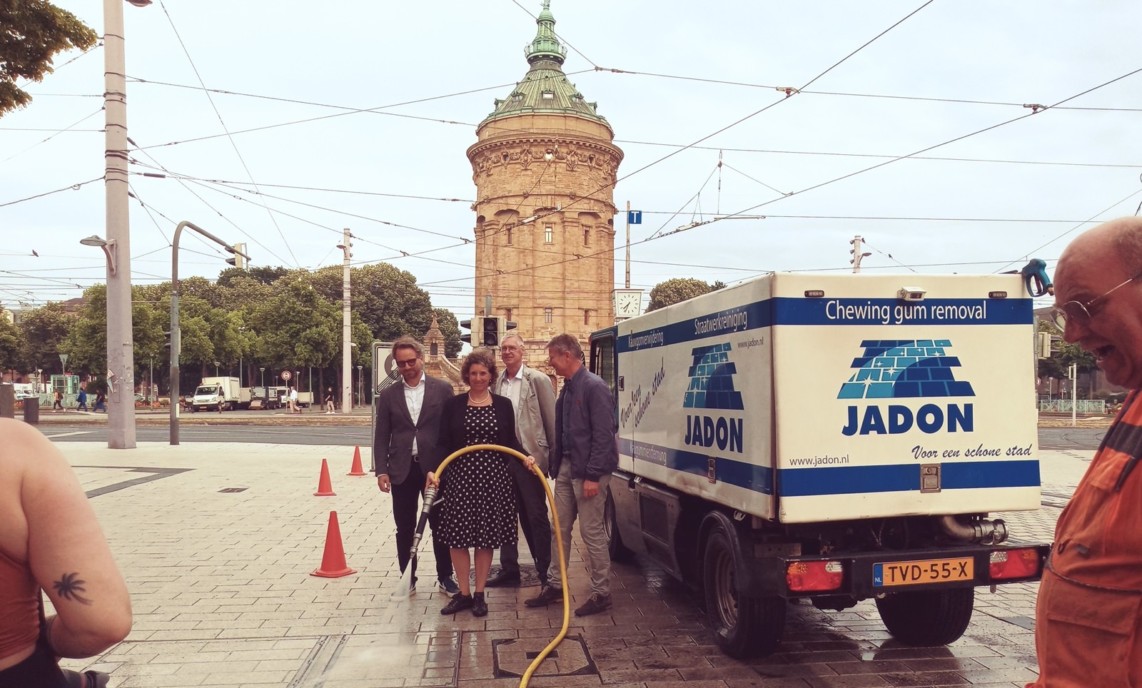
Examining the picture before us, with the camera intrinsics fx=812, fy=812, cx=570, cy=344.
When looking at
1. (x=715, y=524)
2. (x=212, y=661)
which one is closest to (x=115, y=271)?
(x=212, y=661)

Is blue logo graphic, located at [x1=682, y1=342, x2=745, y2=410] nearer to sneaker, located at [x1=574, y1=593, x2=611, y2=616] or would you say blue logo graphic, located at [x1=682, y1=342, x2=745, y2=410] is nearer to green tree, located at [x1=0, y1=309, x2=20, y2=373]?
sneaker, located at [x1=574, y1=593, x2=611, y2=616]

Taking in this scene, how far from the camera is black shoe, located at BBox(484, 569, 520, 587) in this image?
298 inches

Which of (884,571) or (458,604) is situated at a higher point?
(884,571)

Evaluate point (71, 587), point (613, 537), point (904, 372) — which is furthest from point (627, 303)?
point (71, 587)

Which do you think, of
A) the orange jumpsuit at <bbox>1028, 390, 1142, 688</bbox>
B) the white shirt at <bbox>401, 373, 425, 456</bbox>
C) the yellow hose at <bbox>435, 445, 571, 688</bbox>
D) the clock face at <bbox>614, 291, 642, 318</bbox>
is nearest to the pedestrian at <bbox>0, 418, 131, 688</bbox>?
the orange jumpsuit at <bbox>1028, 390, 1142, 688</bbox>

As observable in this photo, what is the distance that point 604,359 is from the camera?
30.1 ft

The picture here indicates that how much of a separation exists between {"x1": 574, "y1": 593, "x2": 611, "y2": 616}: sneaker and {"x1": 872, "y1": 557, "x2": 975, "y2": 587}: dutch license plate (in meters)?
2.43

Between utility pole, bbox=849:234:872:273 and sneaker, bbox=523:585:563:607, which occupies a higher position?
utility pole, bbox=849:234:872:273

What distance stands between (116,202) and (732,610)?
18.1 metres

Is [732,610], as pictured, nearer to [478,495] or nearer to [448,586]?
[478,495]

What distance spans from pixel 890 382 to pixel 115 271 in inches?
722

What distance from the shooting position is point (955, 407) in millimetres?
5145

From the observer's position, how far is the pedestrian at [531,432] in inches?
283

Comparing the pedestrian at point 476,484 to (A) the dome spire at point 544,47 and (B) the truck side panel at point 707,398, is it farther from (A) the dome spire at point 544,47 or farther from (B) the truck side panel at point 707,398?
(A) the dome spire at point 544,47
